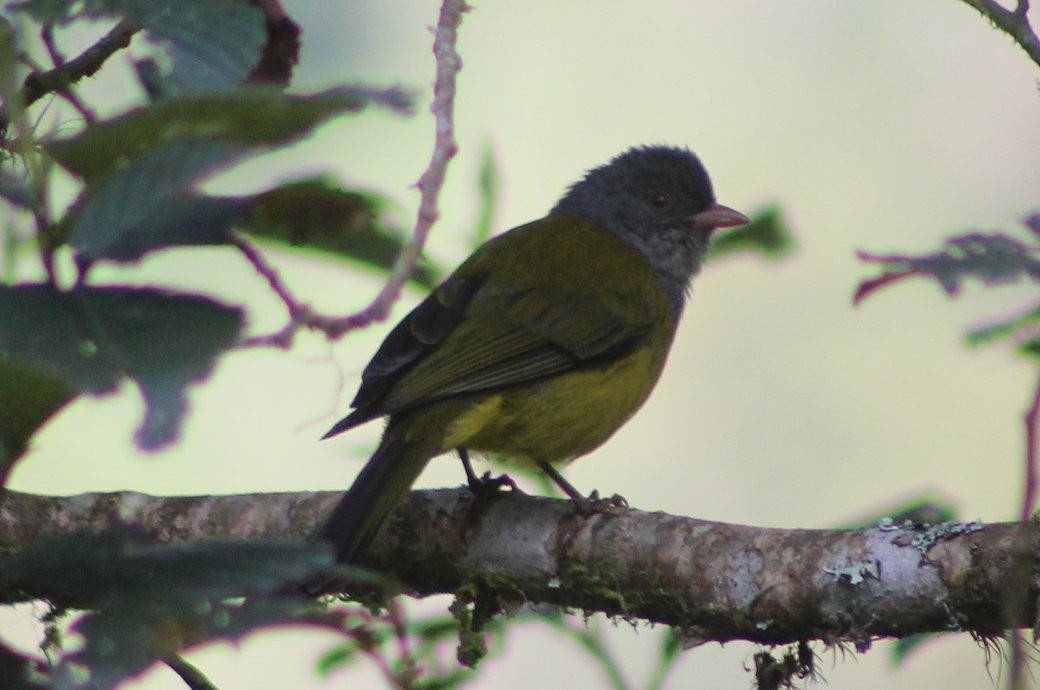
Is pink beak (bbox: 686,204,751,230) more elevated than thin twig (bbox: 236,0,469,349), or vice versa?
pink beak (bbox: 686,204,751,230)

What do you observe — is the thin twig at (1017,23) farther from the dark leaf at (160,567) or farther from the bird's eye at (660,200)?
the bird's eye at (660,200)

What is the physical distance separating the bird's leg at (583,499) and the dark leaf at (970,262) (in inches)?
71.4

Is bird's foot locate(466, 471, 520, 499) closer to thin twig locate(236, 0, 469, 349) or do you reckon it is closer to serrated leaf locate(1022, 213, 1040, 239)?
thin twig locate(236, 0, 469, 349)

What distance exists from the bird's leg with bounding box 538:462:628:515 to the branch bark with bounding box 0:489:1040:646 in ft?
0.12

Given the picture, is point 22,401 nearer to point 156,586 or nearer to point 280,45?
point 156,586

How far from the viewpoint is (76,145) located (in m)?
1.37

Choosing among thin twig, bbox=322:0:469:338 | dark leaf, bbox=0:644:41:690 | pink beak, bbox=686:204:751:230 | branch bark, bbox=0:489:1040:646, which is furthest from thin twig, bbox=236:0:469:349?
pink beak, bbox=686:204:751:230

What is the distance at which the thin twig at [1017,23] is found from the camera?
7.99ft

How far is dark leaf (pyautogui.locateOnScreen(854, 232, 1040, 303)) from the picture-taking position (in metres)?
1.60

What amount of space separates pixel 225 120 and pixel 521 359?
2.80m

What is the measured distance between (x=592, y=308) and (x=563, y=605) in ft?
4.39

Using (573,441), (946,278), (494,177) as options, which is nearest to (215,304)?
(946,278)

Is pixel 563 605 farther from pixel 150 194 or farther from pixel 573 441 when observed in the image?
pixel 150 194

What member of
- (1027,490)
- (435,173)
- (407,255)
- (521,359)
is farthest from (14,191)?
(521,359)
